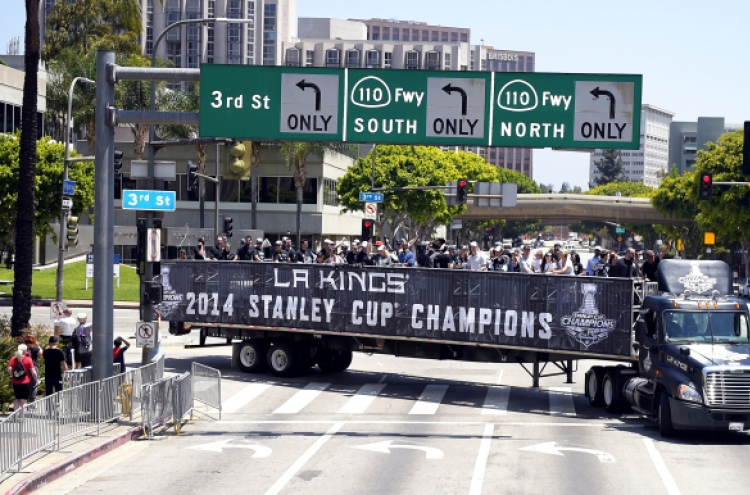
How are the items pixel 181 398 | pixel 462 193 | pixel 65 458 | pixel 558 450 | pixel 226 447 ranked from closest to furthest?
pixel 65 458 → pixel 558 450 → pixel 226 447 → pixel 181 398 → pixel 462 193

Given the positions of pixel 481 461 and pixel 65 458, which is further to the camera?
pixel 481 461

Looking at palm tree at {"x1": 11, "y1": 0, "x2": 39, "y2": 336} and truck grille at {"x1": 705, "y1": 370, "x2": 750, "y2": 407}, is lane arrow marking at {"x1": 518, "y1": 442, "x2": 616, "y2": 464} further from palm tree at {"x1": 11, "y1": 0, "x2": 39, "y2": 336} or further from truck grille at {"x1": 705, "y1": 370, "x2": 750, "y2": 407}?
palm tree at {"x1": 11, "y1": 0, "x2": 39, "y2": 336}

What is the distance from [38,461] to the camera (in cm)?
1648

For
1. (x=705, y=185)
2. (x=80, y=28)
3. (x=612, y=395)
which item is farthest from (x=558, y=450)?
(x=80, y=28)

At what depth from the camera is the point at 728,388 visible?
19094 mm

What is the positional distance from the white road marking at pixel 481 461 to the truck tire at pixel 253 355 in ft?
28.5

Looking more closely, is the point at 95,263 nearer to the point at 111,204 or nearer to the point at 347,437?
the point at 111,204

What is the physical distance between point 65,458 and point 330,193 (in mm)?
66645

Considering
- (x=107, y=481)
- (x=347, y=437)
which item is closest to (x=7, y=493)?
(x=107, y=481)

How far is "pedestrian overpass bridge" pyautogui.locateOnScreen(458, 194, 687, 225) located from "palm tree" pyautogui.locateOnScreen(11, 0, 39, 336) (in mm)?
93248

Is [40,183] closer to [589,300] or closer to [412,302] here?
[412,302]

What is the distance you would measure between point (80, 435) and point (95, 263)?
4073 mm

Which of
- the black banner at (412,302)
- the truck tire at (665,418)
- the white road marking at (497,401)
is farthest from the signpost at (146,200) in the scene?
the truck tire at (665,418)

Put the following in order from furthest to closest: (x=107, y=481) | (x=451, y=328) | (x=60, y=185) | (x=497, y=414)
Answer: (x=60, y=185), (x=451, y=328), (x=497, y=414), (x=107, y=481)
